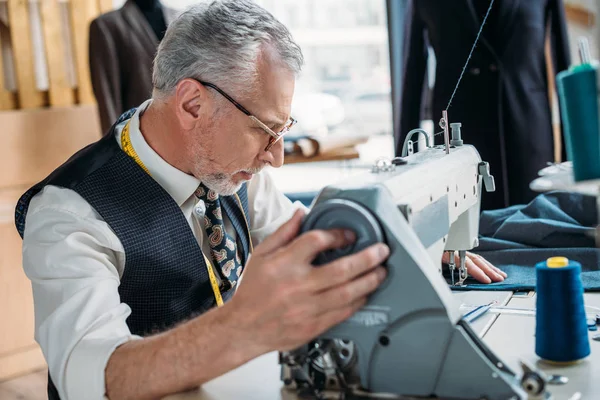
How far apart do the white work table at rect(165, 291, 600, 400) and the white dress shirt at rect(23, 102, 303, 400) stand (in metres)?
0.16

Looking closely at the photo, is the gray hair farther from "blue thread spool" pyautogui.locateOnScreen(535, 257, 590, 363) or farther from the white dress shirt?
"blue thread spool" pyautogui.locateOnScreen(535, 257, 590, 363)

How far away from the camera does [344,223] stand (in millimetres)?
1135

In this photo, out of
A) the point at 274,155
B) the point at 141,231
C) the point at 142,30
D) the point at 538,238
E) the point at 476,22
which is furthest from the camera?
the point at 142,30

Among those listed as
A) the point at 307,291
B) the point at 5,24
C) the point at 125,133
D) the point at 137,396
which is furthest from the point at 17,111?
the point at 307,291

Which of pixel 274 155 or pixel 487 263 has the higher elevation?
pixel 274 155

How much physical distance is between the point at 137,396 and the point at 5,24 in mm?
3075

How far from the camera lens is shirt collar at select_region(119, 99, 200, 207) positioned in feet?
5.78

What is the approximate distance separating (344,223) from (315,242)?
60 millimetres

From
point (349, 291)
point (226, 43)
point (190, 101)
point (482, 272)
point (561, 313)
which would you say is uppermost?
point (226, 43)

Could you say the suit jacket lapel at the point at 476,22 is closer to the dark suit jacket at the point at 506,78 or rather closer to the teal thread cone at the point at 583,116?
the dark suit jacket at the point at 506,78

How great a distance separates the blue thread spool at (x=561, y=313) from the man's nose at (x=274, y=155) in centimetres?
71

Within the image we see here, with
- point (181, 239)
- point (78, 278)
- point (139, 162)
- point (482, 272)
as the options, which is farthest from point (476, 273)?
point (78, 278)

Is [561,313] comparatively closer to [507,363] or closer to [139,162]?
[507,363]

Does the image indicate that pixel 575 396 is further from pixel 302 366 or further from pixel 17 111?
pixel 17 111
